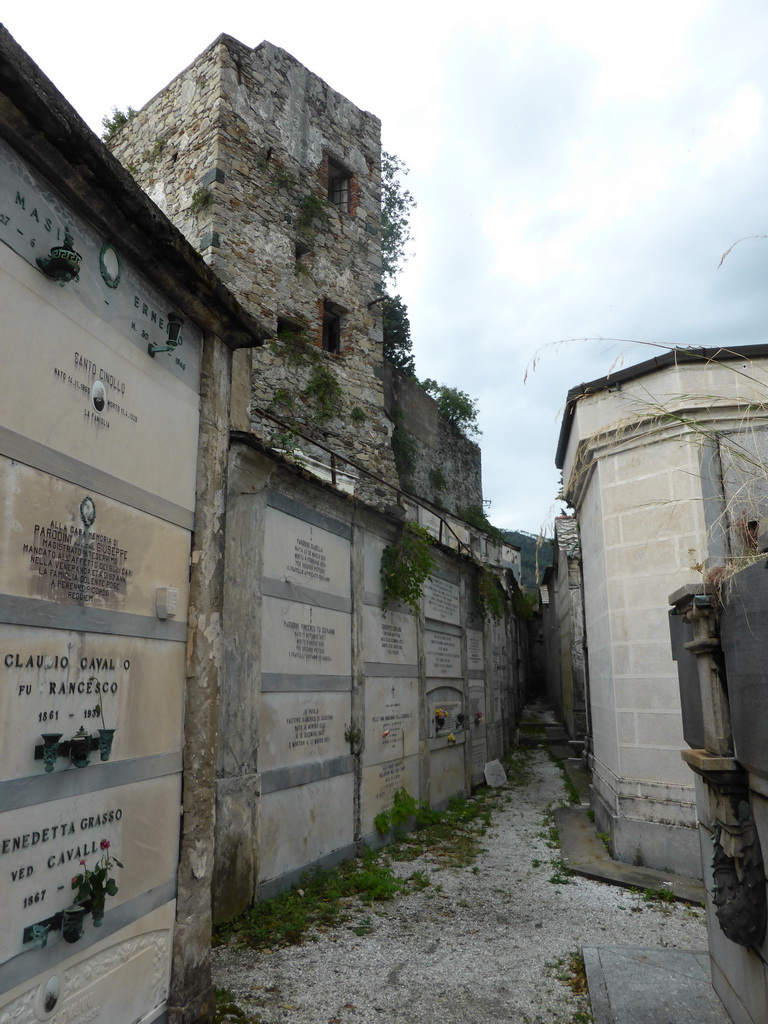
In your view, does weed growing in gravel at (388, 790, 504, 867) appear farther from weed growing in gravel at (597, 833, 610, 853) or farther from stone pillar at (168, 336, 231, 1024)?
stone pillar at (168, 336, 231, 1024)

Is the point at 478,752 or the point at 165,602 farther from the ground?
the point at 165,602

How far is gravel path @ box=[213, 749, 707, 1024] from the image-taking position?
393 centimetres

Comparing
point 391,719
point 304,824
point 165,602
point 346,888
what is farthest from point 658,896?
point 165,602

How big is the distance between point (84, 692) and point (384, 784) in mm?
5462

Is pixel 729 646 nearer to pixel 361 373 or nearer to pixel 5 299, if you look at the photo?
pixel 5 299

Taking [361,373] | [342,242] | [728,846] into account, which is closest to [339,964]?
[728,846]

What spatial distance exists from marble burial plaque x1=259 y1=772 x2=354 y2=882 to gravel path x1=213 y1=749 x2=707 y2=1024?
671 mm

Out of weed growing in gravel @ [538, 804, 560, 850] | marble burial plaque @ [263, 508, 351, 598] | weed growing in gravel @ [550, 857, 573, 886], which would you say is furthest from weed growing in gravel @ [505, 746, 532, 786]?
marble burial plaque @ [263, 508, 351, 598]

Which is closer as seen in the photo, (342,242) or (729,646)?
(729,646)

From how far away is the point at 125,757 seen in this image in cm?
316

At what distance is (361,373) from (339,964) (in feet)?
34.9

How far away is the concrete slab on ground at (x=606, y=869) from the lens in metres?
6.02

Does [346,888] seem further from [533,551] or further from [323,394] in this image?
[323,394]

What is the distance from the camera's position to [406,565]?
27.4ft
